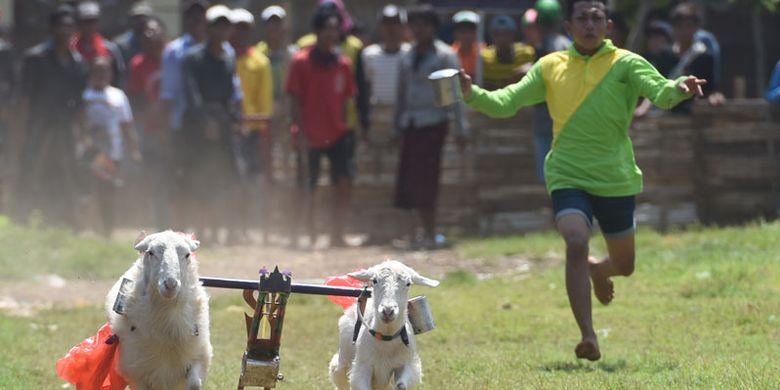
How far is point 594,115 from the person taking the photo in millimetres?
10492

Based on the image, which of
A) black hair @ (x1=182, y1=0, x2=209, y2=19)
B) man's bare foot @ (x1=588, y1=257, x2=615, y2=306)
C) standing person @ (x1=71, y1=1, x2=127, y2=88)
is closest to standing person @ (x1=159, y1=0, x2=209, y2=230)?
black hair @ (x1=182, y1=0, x2=209, y2=19)

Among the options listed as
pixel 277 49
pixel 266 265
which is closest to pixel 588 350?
pixel 266 265

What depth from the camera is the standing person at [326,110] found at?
18.5 metres

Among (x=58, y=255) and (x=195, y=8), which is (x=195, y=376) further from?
(x=195, y=8)

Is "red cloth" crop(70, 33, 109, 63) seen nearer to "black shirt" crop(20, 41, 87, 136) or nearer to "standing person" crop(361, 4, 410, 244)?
"black shirt" crop(20, 41, 87, 136)

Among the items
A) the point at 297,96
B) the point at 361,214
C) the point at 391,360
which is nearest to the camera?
the point at 391,360

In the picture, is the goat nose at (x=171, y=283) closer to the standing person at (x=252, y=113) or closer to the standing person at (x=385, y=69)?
the standing person at (x=252, y=113)

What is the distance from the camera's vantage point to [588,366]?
10328mm

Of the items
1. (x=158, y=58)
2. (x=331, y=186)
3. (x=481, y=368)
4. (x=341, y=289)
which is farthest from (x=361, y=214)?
(x=341, y=289)

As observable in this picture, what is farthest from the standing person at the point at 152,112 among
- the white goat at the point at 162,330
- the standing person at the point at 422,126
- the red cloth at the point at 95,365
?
the white goat at the point at 162,330

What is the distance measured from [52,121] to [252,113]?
7.84 feet

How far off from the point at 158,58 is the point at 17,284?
517cm

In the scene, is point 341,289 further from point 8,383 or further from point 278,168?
point 278,168

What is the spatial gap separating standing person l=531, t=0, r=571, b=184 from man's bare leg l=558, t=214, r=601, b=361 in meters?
7.19
